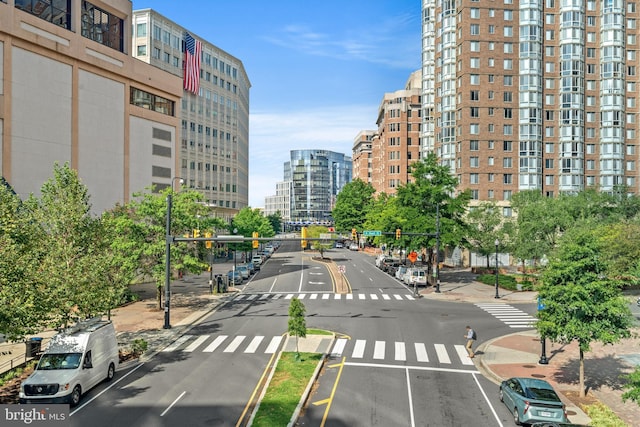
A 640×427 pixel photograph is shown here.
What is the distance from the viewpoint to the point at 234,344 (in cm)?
2928

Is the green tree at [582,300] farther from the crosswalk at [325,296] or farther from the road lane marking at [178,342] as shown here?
the crosswalk at [325,296]

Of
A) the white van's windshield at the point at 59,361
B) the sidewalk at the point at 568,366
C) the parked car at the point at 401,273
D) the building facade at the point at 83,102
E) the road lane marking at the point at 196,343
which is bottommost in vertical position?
the sidewalk at the point at 568,366

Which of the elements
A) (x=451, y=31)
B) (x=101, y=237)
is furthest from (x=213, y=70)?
(x=101, y=237)

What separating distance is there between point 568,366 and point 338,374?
11.9m

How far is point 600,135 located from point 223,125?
2809 inches

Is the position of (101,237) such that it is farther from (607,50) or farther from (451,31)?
(607,50)

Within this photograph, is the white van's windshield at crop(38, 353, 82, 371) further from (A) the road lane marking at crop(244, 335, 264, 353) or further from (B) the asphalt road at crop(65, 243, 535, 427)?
(A) the road lane marking at crop(244, 335, 264, 353)

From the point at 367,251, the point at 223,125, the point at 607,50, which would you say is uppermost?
the point at 607,50

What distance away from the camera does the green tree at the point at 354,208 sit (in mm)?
123938

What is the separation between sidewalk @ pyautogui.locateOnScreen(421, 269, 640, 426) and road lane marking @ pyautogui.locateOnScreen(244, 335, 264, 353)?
469 inches

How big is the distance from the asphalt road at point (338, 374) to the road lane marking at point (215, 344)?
8cm

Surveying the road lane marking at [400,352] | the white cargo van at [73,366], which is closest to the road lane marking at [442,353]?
the road lane marking at [400,352]

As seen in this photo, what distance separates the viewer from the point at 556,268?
21719 millimetres

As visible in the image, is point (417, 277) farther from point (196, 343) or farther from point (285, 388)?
point (285, 388)
